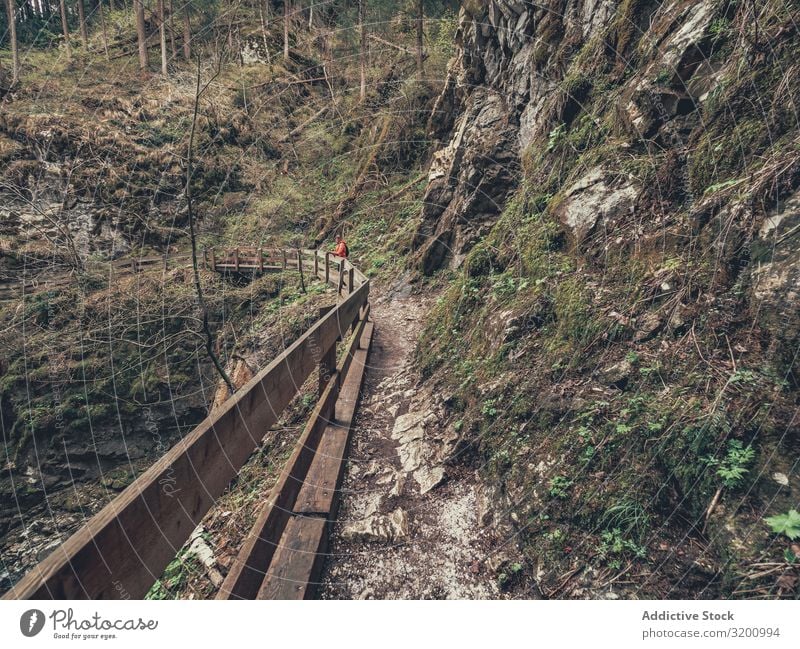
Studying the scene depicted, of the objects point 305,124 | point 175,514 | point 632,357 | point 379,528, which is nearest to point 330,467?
point 379,528

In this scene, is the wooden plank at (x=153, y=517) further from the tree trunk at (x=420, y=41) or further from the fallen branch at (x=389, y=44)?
the fallen branch at (x=389, y=44)

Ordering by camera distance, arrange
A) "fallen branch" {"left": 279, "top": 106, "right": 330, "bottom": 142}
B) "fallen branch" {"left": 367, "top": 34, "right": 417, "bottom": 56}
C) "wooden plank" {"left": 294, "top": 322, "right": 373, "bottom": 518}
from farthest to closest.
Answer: "fallen branch" {"left": 279, "top": 106, "right": 330, "bottom": 142}
"fallen branch" {"left": 367, "top": 34, "right": 417, "bottom": 56}
"wooden plank" {"left": 294, "top": 322, "right": 373, "bottom": 518}

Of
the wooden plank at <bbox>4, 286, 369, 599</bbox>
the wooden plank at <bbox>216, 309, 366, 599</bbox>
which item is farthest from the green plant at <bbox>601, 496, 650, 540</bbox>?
the wooden plank at <bbox>4, 286, 369, 599</bbox>

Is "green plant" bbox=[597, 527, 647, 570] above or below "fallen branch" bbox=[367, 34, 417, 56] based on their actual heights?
below

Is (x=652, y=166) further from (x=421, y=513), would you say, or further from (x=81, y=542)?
(x=81, y=542)

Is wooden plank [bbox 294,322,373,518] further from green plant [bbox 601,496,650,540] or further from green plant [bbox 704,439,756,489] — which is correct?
green plant [bbox 704,439,756,489]

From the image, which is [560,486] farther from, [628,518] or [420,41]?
[420,41]

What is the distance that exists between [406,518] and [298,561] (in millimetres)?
1222

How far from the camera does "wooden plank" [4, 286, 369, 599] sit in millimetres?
859

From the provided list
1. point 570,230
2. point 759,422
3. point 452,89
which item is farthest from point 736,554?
point 452,89

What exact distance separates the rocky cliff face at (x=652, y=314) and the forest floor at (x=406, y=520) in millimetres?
423

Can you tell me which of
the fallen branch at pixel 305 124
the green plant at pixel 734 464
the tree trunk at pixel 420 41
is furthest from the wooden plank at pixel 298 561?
the fallen branch at pixel 305 124

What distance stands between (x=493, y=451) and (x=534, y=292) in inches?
84.1

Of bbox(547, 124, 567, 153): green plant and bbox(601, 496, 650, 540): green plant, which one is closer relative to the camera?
bbox(601, 496, 650, 540): green plant
